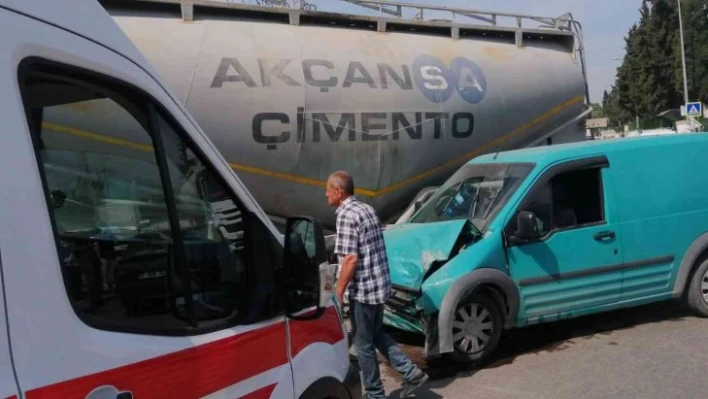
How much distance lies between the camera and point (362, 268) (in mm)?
4551

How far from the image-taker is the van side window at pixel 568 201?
6.10 metres

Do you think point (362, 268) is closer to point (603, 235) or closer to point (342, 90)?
point (603, 235)

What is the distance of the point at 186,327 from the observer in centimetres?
216

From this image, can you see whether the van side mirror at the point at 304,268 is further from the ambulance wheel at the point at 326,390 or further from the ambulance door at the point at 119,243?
the ambulance wheel at the point at 326,390

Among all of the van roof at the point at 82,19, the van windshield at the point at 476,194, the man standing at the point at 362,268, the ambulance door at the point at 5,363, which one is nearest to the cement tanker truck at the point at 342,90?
the van windshield at the point at 476,194

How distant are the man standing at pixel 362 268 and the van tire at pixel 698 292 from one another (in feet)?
12.4

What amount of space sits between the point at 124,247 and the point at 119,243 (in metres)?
0.02

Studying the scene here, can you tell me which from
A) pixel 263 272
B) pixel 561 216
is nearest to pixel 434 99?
pixel 561 216

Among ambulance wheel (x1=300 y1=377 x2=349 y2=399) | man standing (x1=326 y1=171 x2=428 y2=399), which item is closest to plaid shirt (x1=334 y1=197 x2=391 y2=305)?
man standing (x1=326 y1=171 x2=428 y2=399)

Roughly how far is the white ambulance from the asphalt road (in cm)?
283

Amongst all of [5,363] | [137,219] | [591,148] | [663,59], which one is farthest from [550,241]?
[663,59]

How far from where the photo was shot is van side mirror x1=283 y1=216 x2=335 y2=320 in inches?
101

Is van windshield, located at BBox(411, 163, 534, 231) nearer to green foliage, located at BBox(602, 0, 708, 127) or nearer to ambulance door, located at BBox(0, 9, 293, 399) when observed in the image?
ambulance door, located at BBox(0, 9, 293, 399)

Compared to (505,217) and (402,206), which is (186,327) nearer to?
(505,217)
